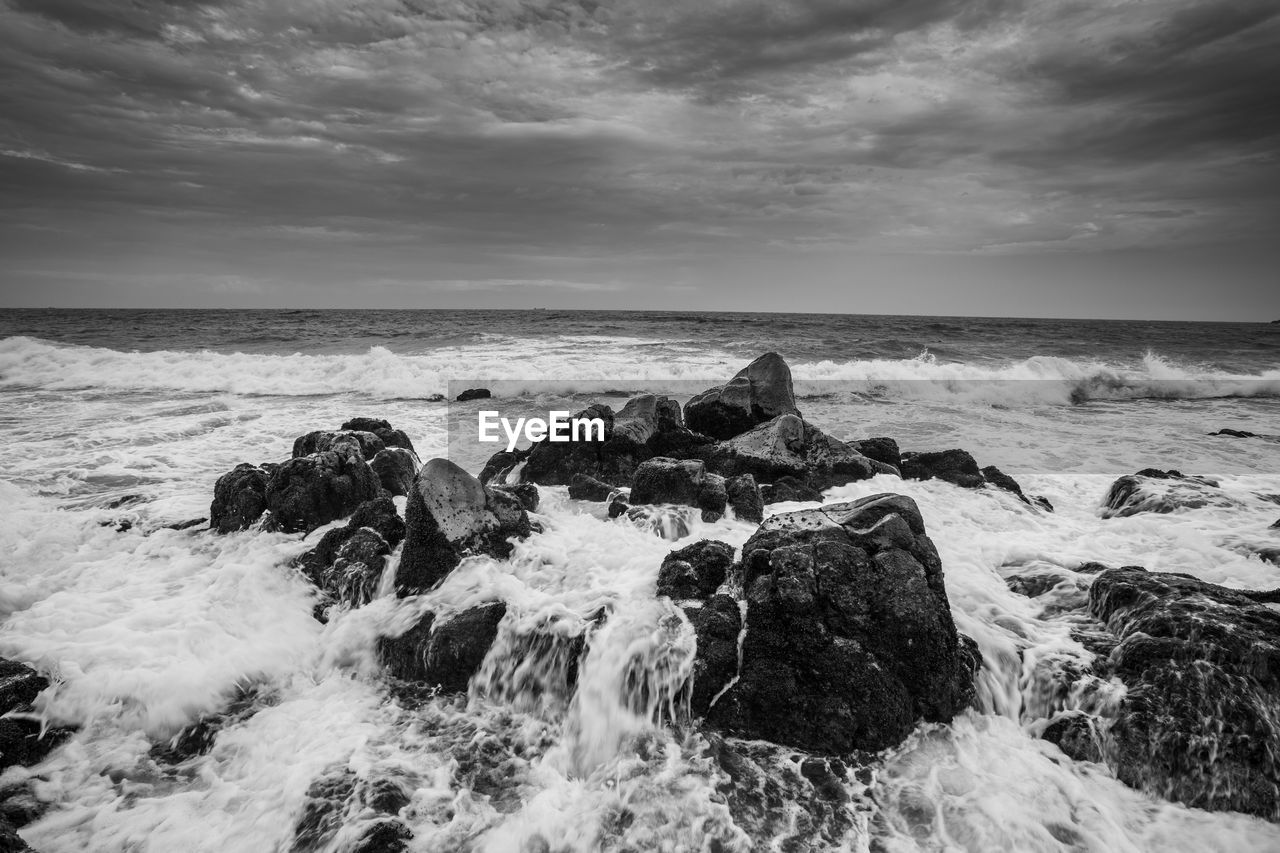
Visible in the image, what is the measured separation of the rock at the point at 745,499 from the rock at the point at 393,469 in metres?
4.63

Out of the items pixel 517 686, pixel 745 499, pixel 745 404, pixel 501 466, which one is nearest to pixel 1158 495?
pixel 745 499

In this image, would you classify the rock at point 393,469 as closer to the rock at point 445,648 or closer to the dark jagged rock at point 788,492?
the rock at point 445,648

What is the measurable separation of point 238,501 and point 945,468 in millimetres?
10173

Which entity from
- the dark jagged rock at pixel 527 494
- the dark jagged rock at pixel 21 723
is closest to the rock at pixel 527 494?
the dark jagged rock at pixel 527 494

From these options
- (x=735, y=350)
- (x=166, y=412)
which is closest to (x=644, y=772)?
(x=166, y=412)

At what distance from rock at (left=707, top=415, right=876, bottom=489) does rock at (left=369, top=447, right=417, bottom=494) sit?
4.65 m

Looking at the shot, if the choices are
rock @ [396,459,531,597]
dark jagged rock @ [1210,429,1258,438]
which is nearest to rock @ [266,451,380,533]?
rock @ [396,459,531,597]

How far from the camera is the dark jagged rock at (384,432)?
417 inches

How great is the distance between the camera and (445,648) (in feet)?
17.7

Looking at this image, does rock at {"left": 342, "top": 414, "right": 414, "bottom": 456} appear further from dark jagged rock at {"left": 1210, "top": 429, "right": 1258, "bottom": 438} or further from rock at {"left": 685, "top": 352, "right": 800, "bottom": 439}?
dark jagged rock at {"left": 1210, "top": 429, "right": 1258, "bottom": 438}

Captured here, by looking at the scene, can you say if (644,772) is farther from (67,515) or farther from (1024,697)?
(67,515)

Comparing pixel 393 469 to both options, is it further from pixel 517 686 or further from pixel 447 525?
pixel 517 686

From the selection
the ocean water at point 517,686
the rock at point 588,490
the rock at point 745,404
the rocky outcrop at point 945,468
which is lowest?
the ocean water at point 517,686

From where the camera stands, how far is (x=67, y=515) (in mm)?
8070
